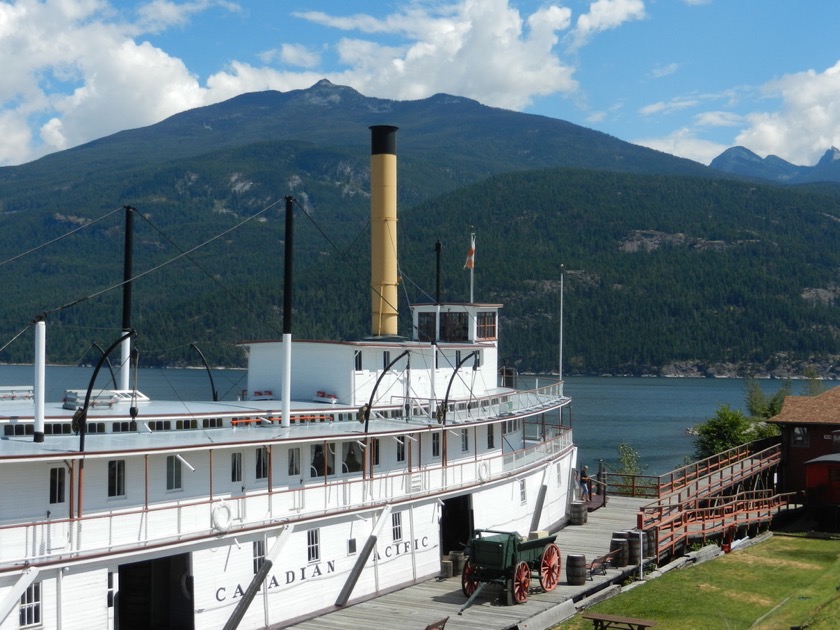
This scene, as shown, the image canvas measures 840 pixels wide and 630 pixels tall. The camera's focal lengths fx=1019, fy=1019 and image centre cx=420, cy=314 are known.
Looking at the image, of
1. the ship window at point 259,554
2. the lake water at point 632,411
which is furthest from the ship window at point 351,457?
the lake water at point 632,411

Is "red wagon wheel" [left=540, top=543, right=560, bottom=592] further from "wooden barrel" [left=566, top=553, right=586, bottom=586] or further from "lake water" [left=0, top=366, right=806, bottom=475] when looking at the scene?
"lake water" [left=0, top=366, right=806, bottom=475]

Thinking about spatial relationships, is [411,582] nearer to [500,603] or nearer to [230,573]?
[500,603]

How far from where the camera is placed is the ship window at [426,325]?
1559 inches

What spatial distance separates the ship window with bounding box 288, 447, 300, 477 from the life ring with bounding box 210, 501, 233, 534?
10.7 feet

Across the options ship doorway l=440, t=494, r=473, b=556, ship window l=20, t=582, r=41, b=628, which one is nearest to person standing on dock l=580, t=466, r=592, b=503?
ship doorway l=440, t=494, r=473, b=556

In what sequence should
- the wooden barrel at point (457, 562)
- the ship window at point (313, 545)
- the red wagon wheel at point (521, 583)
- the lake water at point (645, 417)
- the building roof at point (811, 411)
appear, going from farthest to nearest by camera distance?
the lake water at point (645, 417)
the building roof at point (811, 411)
the wooden barrel at point (457, 562)
the red wagon wheel at point (521, 583)
the ship window at point (313, 545)

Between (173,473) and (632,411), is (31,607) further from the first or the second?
(632,411)

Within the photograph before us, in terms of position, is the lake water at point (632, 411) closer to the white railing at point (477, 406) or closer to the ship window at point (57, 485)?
the white railing at point (477, 406)

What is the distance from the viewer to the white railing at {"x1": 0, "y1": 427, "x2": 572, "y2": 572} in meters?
19.3

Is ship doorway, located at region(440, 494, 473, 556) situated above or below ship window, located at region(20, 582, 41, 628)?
below

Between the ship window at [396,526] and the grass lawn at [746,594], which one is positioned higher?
the ship window at [396,526]

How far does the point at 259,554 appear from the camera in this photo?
23.5 meters

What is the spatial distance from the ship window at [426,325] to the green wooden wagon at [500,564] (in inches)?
551

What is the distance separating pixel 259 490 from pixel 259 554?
1741mm
